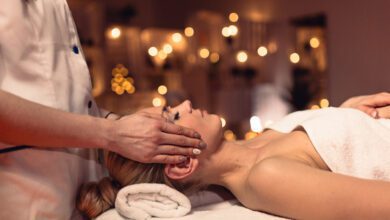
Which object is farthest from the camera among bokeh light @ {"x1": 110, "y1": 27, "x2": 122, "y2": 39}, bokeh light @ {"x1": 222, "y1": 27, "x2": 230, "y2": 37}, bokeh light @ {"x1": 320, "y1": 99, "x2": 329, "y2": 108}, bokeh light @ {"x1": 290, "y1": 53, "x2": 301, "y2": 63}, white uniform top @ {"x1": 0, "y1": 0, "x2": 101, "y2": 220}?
bokeh light @ {"x1": 110, "y1": 27, "x2": 122, "y2": 39}

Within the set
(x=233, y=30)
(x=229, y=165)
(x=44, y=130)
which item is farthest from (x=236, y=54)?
(x=44, y=130)

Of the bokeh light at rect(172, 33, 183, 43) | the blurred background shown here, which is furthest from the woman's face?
the bokeh light at rect(172, 33, 183, 43)

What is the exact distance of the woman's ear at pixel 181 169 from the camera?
4.39 feet

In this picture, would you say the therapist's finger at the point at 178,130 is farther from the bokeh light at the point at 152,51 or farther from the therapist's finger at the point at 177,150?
the bokeh light at the point at 152,51

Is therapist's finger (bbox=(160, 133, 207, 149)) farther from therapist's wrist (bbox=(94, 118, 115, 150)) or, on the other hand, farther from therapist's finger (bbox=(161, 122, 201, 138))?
therapist's wrist (bbox=(94, 118, 115, 150))

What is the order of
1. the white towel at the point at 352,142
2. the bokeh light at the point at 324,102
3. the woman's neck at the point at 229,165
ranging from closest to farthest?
the white towel at the point at 352,142, the woman's neck at the point at 229,165, the bokeh light at the point at 324,102

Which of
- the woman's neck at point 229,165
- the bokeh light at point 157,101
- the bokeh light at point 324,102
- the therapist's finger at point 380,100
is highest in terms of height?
the therapist's finger at point 380,100

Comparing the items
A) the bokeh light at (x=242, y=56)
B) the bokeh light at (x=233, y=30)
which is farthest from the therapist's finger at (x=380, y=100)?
the bokeh light at (x=233, y=30)

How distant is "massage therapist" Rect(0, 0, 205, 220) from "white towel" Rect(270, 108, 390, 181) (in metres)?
0.39

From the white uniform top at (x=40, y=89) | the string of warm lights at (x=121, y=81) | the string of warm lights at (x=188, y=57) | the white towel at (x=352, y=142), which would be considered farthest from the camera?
the string of warm lights at (x=121, y=81)

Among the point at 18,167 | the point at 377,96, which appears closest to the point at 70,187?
the point at 18,167

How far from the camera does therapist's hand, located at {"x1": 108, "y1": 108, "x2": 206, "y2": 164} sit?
1.19m

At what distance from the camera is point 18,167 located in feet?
3.85

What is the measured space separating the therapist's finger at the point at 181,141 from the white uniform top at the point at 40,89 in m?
0.31
